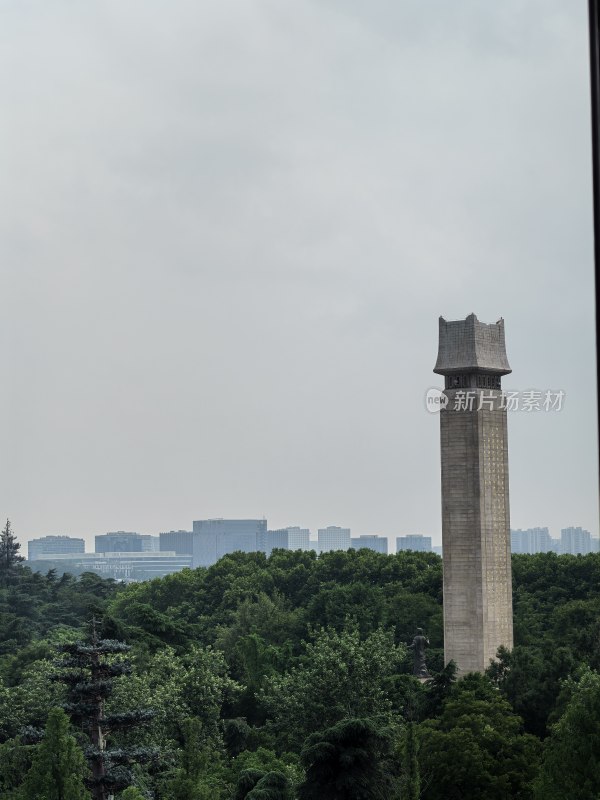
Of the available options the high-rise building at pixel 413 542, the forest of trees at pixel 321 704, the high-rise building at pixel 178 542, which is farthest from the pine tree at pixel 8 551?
the high-rise building at pixel 178 542

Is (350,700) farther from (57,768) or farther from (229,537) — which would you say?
(229,537)

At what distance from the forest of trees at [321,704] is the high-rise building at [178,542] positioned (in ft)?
388

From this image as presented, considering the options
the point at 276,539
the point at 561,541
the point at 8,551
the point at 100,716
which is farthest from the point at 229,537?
the point at 100,716

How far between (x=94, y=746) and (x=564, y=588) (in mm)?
14591

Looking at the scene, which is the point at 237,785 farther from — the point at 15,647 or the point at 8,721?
the point at 15,647

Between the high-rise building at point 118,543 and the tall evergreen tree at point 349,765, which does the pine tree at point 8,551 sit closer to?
the tall evergreen tree at point 349,765

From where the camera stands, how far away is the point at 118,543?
14875 cm

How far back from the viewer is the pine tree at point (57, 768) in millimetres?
11703

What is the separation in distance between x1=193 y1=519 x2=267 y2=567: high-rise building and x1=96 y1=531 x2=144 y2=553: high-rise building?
12731mm

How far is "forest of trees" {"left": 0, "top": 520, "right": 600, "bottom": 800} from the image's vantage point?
42.4ft

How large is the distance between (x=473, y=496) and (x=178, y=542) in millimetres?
130458

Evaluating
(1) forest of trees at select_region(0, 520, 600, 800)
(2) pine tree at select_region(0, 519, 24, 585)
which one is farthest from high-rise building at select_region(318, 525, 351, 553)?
(1) forest of trees at select_region(0, 520, 600, 800)

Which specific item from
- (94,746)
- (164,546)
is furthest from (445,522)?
(164,546)

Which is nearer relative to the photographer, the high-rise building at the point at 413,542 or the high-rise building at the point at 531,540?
the high-rise building at the point at 531,540
